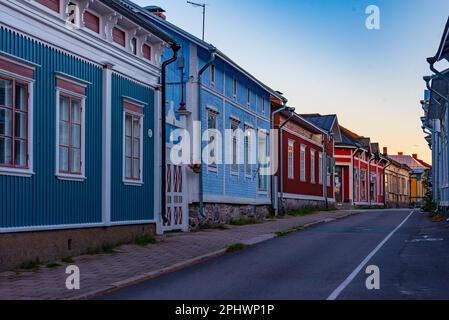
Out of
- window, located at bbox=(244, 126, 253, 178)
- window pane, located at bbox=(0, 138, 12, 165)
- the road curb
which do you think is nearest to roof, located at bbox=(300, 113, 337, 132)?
window, located at bbox=(244, 126, 253, 178)

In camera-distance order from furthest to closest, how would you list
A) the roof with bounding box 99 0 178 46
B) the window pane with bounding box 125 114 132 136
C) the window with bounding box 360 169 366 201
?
1. the window with bounding box 360 169 366 201
2. the window pane with bounding box 125 114 132 136
3. the roof with bounding box 99 0 178 46

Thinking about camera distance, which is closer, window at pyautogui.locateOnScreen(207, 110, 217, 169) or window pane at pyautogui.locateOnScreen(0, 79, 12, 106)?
window pane at pyautogui.locateOnScreen(0, 79, 12, 106)

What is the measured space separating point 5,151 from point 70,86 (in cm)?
269

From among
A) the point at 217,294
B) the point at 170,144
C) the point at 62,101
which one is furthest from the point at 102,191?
the point at 217,294

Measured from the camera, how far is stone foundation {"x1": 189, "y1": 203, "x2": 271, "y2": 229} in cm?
2312

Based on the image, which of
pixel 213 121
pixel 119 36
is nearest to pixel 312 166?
pixel 213 121

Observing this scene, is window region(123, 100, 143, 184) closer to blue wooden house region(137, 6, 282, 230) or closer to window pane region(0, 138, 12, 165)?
blue wooden house region(137, 6, 282, 230)

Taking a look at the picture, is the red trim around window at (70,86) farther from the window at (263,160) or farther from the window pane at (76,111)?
the window at (263,160)

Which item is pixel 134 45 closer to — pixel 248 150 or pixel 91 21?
pixel 91 21

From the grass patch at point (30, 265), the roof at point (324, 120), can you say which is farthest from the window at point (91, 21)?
the roof at point (324, 120)

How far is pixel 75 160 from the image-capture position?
14.9 metres

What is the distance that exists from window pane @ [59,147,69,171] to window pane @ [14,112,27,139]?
4.79 feet

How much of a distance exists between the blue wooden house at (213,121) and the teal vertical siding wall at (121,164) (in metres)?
2.05

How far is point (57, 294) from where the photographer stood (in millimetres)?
9766
